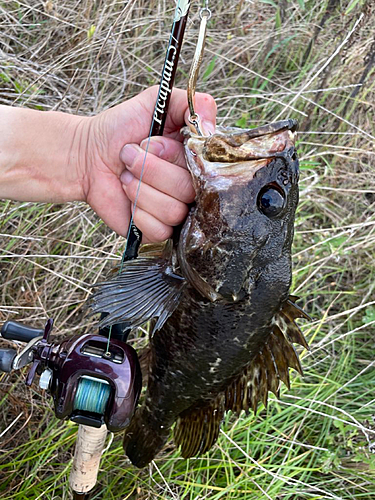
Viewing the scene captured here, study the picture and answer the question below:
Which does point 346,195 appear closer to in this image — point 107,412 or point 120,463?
point 120,463

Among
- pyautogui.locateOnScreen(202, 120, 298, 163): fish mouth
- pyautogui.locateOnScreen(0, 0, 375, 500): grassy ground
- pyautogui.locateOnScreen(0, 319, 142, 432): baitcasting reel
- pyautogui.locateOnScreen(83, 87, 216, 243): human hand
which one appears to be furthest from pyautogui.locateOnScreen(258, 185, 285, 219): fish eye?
pyautogui.locateOnScreen(0, 0, 375, 500): grassy ground

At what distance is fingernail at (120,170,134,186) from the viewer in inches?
75.7

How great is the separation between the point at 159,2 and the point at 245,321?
9.57 feet

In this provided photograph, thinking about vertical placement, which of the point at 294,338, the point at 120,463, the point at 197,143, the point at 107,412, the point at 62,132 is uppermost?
the point at 197,143

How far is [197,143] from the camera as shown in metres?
1.64

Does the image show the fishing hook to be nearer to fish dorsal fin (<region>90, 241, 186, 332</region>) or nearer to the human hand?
the human hand

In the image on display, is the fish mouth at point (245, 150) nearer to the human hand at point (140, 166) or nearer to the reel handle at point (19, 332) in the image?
the human hand at point (140, 166)

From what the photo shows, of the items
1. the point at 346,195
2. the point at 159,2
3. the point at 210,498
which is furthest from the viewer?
the point at 346,195

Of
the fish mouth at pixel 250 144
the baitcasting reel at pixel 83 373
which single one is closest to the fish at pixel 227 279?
the fish mouth at pixel 250 144

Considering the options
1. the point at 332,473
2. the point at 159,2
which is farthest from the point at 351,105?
the point at 332,473

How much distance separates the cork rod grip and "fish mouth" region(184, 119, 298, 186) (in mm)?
1066

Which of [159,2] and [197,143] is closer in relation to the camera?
[197,143]

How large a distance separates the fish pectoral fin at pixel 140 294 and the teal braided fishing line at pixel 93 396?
8.1 inches

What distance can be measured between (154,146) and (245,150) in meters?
0.39
